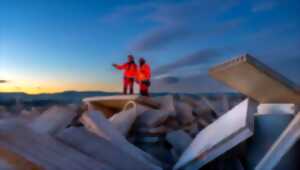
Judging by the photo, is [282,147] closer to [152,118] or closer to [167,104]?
[152,118]

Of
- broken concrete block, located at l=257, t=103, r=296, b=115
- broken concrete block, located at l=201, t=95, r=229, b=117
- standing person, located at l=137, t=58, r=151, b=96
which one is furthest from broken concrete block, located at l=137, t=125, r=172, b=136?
standing person, located at l=137, t=58, r=151, b=96

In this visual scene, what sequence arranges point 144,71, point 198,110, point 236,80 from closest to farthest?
point 236,80, point 198,110, point 144,71

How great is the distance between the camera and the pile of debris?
1798mm

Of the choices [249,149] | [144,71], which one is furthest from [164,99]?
[249,149]

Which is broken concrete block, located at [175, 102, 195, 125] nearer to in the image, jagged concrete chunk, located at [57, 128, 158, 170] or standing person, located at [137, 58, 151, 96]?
standing person, located at [137, 58, 151, 96]

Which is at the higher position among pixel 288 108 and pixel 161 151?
pixel 288 108

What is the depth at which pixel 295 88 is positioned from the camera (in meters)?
2.37

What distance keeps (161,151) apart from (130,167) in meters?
1.72

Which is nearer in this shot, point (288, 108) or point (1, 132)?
point (1, 132)

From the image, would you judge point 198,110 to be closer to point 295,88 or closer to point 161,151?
point 161,151

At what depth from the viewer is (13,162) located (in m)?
1.64

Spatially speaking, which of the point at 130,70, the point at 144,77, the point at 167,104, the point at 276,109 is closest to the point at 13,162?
the point at 276,109

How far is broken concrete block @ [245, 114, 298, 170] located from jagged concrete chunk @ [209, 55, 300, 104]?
0.17m

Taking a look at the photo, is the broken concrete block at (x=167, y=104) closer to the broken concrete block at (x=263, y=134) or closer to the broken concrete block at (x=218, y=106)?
the broken concrete block at (x=218, y=106)
